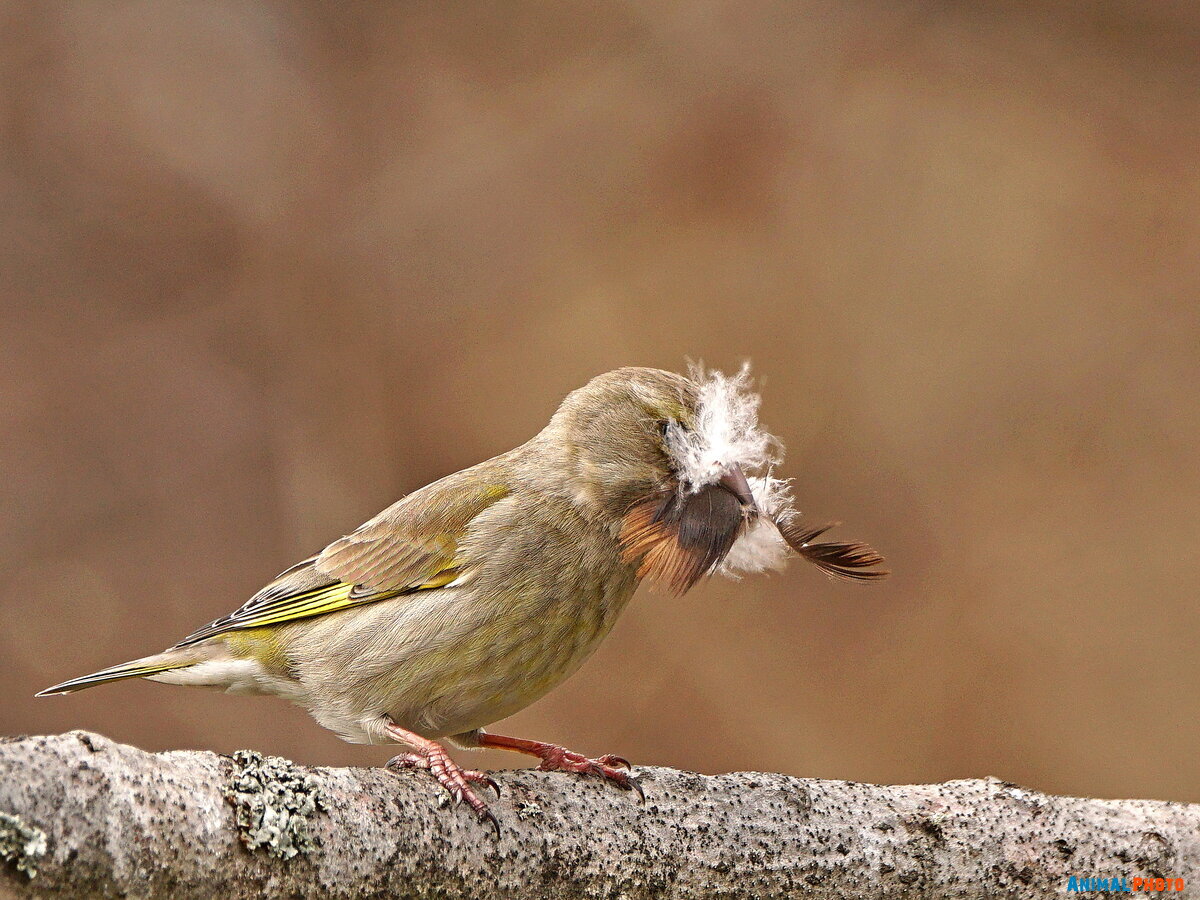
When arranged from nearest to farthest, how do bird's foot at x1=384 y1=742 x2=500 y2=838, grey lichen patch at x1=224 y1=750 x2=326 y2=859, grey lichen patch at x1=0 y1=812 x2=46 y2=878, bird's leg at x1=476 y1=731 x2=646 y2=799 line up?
1. grey lichen patch at x1=0 y1=812 x2=46 y2=878
2. grey lichen patch at x1=224 y1=750 x2=326 y2=859
3. bird's foot at x1=384 y1=742 x2=500 y2=838
4. bird's leg at x1=476 y1=731 x2=646 y2=799

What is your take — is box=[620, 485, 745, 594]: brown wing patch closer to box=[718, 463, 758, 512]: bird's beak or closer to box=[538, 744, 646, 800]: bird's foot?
box=[718, 463, 758, 512]: bird's beak

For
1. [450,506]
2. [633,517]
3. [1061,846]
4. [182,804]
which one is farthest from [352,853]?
[1061,846]

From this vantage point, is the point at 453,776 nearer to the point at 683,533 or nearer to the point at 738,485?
the point at 683,533

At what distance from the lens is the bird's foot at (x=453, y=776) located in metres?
2.41

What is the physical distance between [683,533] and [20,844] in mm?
1424

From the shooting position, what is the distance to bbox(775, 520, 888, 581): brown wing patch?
8.45 feet

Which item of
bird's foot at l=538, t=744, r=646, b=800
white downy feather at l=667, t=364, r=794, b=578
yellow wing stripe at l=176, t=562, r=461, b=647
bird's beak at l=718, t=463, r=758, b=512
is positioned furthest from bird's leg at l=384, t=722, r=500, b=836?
bird's beak at l=718, t=463, r=758, b=512

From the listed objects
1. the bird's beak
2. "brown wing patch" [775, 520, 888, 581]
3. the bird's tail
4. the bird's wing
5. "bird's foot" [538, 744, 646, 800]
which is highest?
the bird's beak

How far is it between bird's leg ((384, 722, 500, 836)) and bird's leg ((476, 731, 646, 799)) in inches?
11.7

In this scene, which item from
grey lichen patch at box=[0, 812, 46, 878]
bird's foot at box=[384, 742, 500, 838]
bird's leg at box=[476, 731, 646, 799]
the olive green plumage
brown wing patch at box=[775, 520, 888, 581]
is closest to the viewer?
grey lichen patch at box=[0, 812, 46, 878]

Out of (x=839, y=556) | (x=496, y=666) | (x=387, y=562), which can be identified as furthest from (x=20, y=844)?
(x=839, y=556)

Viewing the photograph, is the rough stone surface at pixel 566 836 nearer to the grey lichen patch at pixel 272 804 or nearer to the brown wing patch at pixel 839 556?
the grey lichen patch at pixel 272 804

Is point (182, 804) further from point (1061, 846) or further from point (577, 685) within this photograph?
point (577, 685)

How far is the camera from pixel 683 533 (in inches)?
102
